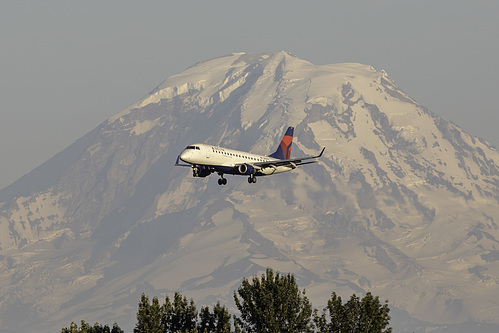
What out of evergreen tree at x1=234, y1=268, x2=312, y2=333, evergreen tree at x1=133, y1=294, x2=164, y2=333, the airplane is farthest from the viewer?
the airplane

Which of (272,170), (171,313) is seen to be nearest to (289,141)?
(272,170)

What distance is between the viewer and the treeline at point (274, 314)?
10756 cm

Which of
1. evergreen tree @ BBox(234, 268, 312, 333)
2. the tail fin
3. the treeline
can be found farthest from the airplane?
evergreen tree @ BBox(234, 268, 312, 333)

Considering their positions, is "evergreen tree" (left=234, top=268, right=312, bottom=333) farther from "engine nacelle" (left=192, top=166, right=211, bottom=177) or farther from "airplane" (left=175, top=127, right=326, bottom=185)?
"engine nacelle" (left=192, top=166, right=211, bottom=177)

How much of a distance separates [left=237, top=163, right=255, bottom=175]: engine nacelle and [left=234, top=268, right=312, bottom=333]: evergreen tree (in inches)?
1772

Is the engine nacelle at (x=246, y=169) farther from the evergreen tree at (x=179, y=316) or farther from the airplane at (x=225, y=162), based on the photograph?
the evergreen tree at (x=179, y=316)

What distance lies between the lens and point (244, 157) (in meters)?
159

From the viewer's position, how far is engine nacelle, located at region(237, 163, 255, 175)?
154750 millimetres

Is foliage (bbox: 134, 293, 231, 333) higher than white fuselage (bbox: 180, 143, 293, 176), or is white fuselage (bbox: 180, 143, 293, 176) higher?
white fuselage (bbox: 180, 143, 293, 176)

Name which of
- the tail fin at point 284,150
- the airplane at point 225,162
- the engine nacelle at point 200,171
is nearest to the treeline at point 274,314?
the airplane at point 225,162

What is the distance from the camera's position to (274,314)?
358 ft

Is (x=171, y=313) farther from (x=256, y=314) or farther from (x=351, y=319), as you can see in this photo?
(x=351, y=319)

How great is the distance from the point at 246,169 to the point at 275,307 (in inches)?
1882

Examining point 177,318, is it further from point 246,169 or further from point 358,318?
point 246,169
